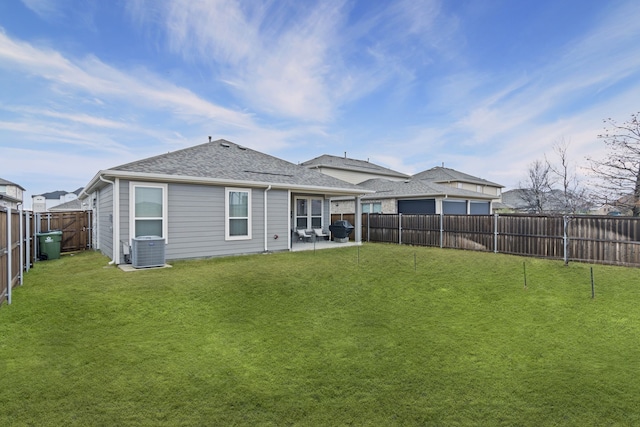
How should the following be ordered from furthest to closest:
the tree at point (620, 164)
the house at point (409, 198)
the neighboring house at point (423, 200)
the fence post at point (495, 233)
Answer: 1. the house at point (409, 198)
2. the neighboring house at point (423, 200)
3. the tree at point (620, 164)
4. the fence post at point (495, 233)

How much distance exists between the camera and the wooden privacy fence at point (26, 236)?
5742mm

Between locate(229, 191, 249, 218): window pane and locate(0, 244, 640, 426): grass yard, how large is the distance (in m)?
3.46

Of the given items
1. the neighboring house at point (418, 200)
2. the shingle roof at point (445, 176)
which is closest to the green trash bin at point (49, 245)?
the neighboring house at point (418, 200)

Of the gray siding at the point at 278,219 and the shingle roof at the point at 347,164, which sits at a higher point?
the shingle roof at the point at 347,164

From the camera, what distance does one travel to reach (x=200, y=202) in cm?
1034

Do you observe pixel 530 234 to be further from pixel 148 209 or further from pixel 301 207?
pixel 148 209

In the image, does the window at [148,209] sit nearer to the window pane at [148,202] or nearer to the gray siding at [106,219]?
the window pane at [148,202]

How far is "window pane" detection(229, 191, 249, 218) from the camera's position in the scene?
435 inches

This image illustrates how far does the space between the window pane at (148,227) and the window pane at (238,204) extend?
7.69 feet

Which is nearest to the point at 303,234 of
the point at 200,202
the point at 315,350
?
the point at 200,202

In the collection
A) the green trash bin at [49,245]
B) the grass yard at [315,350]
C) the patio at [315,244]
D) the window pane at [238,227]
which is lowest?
the grass yard at [315,350]

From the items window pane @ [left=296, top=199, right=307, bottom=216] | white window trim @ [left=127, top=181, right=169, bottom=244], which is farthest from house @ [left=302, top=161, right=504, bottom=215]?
white window trim @ [left=127, top=181, right=169, bottom=244]

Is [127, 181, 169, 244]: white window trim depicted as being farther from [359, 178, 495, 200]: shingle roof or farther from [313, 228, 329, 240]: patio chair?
[359, 178, 495, 200]: shingle roof

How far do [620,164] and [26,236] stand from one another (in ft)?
75.4
